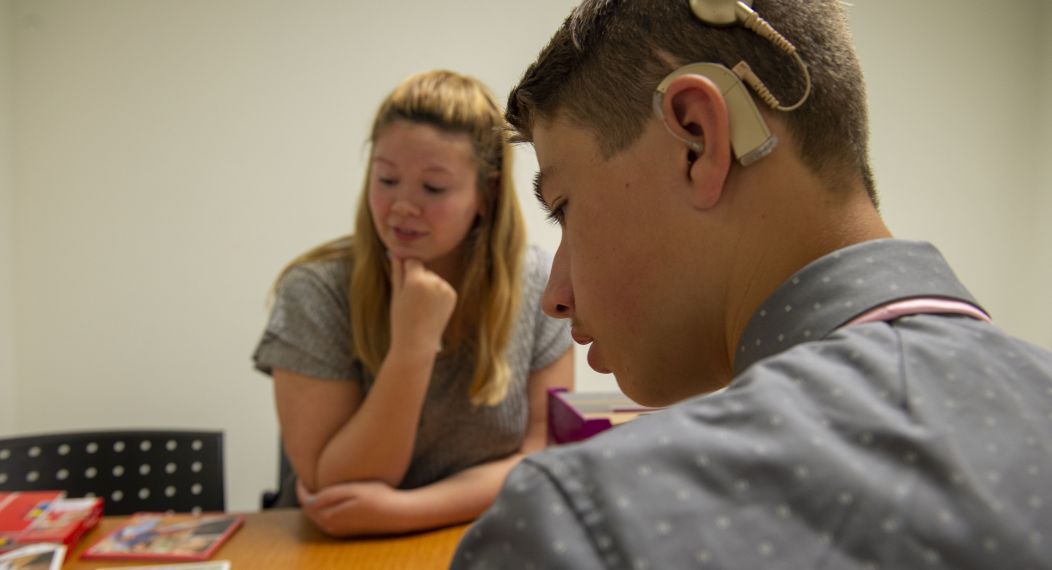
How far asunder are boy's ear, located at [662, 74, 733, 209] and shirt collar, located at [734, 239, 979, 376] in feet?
0.32

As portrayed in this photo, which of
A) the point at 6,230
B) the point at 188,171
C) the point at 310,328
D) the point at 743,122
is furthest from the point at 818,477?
the point at 6,230

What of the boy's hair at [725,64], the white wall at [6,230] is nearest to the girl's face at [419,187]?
the boy's hair at [725,64]

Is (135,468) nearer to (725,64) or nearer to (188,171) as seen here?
(188,171)

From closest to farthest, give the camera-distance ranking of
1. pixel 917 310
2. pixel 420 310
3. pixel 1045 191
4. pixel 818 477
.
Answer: pixel 818 477 < pixel 917 310 < pixel 420 310 < pixel 1045 191

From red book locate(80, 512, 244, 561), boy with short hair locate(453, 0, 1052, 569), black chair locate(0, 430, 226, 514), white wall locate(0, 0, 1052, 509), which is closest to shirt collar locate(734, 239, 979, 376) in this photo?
boy with short hair locate(453, 0, 1052, 569)

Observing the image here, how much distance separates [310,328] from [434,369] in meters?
0.29

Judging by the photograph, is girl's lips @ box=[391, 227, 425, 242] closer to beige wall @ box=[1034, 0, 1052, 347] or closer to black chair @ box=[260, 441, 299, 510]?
black chair @ box=[260, 441, 299, 510]

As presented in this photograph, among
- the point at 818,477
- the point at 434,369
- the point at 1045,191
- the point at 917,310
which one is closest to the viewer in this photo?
the point at 818,477

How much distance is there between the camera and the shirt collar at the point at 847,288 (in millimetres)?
500

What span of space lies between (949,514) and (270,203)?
254cm

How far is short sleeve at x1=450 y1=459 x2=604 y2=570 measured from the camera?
1.13 ft

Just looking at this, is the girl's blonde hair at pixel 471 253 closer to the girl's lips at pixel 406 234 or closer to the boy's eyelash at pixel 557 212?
the girl's lips at pixel 406 234

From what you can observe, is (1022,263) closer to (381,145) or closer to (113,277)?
(381,145)

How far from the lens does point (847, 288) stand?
1.68ft
